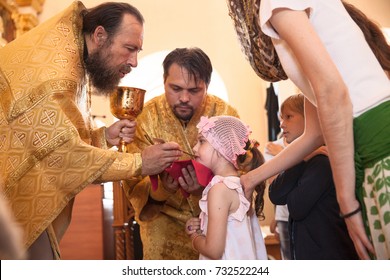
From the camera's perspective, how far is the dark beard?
251 cm

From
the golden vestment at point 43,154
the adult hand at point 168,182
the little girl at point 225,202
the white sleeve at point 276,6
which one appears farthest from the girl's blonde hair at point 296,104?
the white sleeve at point 276,6

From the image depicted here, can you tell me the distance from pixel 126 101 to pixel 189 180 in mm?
451

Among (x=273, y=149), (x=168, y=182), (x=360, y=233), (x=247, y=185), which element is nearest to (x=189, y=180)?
(x=168, y=182)

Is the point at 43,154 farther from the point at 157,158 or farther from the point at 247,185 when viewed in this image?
the point at 247,185

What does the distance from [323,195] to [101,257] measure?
300 centimetres

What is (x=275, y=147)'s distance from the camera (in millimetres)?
3863

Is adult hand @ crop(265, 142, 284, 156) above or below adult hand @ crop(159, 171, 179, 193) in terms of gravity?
above

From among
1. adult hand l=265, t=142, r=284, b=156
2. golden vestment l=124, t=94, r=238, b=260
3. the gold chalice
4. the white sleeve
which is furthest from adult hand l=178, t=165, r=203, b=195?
adult hand l=265, t=142, r=284, b=156

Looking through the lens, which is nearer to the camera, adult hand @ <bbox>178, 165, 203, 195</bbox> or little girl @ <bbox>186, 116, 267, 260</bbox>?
little girl @ <bbox>186, 116, 267, 260</bbox>

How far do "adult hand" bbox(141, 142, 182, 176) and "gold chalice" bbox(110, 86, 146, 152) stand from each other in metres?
0.34

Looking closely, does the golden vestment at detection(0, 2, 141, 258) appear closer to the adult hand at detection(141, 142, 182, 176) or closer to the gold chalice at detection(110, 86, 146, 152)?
the adult hand at detection(141, 142, 182, 176)
